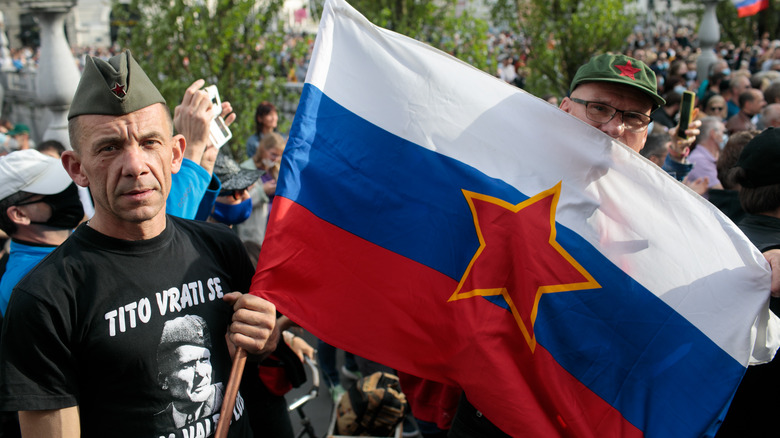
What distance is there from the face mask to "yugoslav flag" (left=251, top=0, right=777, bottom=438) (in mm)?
2522

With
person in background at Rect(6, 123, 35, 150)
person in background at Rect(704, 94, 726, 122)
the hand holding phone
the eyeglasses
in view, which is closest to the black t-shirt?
the eyeglasses

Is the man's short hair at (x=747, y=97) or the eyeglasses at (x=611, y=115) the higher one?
the eyeglasses at (x=611, y=115)

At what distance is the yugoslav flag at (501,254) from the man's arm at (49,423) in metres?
0.72

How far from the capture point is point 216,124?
3092 millimetres

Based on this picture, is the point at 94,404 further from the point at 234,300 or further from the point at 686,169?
the point at 686,169

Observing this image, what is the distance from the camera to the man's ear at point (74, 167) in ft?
6.63

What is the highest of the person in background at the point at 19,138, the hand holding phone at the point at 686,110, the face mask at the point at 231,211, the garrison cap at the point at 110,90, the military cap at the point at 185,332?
the garrison cap at the point at 110,90

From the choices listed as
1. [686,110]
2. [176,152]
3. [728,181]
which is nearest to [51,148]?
[176,152]

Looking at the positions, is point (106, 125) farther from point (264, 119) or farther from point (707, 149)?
point (707, 149)

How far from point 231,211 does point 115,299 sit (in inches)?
122

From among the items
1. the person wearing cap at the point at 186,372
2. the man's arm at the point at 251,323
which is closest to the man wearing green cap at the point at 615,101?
the man's arm at the point at 251,323

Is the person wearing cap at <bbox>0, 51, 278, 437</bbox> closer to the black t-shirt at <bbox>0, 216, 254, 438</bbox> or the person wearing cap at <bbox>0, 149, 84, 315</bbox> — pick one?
the black t-shirt at <bbox>0, 216, 254, 438</bbox>

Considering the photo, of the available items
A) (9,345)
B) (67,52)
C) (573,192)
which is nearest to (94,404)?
(9,345)

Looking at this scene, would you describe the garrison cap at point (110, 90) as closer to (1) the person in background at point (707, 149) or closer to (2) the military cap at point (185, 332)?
(2) the military cap at point (185, 332)
